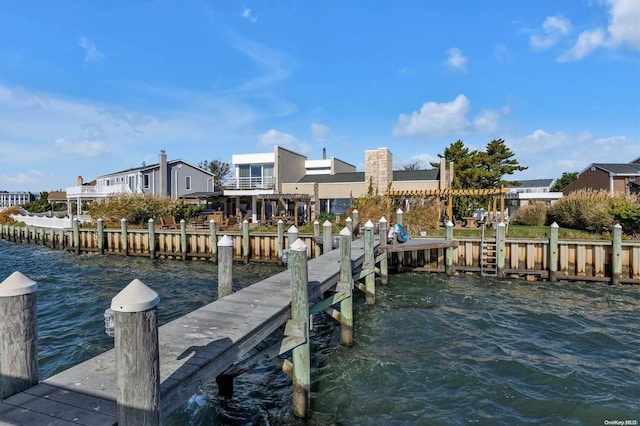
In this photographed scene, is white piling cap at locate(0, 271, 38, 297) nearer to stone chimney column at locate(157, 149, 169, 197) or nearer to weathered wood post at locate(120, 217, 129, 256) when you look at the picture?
weathered wood post at locate(120, 217, 129, 256)

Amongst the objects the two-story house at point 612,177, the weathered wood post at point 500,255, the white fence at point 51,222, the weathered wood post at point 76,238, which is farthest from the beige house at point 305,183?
the two-story house at point 612,177

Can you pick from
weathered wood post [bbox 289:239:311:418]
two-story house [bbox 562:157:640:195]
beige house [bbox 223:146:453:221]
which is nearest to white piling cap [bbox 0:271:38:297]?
weathered wood post [bbox 289:239:311:418]

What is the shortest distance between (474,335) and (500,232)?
6.97m

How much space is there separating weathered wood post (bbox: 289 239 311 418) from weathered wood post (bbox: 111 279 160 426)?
321cm

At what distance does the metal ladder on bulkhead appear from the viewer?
1602 centimetres

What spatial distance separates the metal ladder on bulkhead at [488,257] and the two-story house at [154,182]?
2995 centimetres

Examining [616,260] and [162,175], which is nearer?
[616,260]

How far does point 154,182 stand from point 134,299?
3968 cm

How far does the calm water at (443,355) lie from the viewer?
642cm

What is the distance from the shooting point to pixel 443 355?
Result: 8.59 m

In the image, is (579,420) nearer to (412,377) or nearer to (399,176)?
(412,377)

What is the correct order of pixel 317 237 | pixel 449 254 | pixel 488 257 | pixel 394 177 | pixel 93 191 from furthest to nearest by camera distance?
pixel 93 191 → pixel 394 177 → pixel 317 237 → pixel 449 254 → pixel 488 257

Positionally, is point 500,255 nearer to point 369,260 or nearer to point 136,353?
point 369,260

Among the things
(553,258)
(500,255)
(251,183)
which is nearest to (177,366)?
(500,255)
